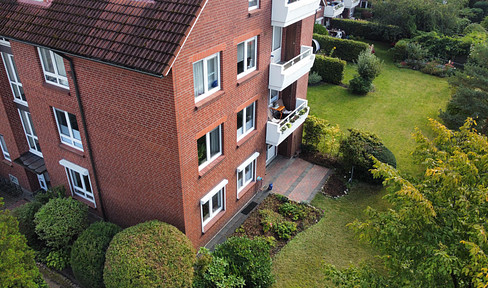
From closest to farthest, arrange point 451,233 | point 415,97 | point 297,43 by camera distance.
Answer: point 451,233 → point 297,43 → point 415,97

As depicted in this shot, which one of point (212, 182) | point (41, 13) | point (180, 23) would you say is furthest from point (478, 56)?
point (41, 13)

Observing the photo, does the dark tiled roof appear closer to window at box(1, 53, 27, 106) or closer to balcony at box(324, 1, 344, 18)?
window at box(1, 53, 27, 106)

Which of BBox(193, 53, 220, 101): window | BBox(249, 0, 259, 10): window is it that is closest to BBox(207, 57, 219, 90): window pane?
BBox(193, 53, 220, 101): window

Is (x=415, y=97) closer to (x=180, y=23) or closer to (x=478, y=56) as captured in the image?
(x=478, y=56)

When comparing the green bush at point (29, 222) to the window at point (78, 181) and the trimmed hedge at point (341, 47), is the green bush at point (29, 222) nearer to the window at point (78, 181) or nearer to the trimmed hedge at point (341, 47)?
the window at point (78, 181)

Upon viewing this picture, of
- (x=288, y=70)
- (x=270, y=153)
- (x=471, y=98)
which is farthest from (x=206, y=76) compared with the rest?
(x=471, y=98)

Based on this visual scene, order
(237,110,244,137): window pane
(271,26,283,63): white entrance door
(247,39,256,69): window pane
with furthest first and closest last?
1. (271,26,283,63): white entrance door
2. (237,110,244,137): window pane
3. (247,39,256,69): window pane

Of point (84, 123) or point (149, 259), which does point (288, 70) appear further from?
point (149, 259)
